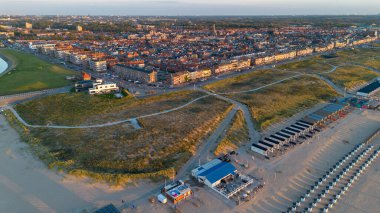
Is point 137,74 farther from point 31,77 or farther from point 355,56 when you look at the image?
point 355,56

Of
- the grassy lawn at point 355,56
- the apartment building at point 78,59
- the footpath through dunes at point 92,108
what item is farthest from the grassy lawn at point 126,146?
the grassy lawn at point 355,56

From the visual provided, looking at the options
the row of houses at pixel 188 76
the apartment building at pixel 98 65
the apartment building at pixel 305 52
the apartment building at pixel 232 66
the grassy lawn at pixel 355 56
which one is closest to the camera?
the row of houses at pixel 188 76

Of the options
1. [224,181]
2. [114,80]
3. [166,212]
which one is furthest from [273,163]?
[114,80]

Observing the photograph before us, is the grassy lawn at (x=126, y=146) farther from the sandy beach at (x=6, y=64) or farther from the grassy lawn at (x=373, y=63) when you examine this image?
the grassy lawn at (x=373, y=63)

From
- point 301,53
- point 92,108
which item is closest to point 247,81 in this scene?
point 92,108

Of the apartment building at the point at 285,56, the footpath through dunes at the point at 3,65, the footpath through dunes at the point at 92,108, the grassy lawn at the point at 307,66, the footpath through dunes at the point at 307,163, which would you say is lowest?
the footpath through dunes at the point at 307,163

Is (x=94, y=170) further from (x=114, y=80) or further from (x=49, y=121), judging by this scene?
(x=114, y=80)

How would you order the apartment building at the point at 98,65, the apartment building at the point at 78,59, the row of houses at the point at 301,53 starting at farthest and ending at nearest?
the row of houses at the point at 301,53 → the apartment building at the point at 78,59 → the apartment building at the point at 98,65

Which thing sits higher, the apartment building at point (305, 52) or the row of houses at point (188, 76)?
the apartment building at point (305, 52)
